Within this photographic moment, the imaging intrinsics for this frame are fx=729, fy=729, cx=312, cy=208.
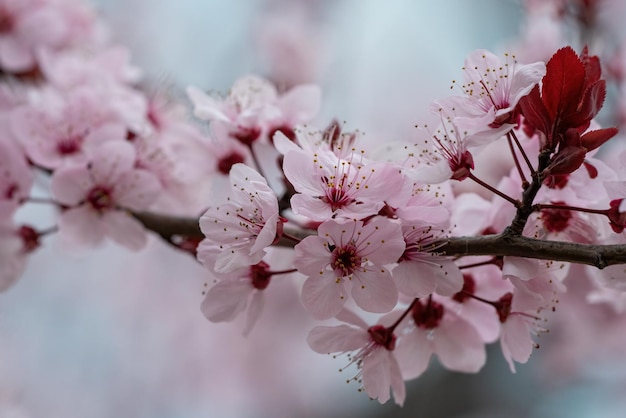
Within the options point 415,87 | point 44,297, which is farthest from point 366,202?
point 415,87

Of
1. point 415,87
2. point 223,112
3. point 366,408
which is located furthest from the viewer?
point 415,87

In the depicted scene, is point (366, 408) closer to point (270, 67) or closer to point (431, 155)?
point (270, 67)

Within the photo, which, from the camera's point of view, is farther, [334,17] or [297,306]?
[334,17]

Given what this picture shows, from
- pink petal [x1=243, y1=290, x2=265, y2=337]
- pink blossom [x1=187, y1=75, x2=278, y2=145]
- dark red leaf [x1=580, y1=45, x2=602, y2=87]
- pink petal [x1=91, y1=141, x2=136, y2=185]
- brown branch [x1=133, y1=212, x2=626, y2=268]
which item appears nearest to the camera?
brown branch [x1=133, y1=212, x2=626, y2=268]

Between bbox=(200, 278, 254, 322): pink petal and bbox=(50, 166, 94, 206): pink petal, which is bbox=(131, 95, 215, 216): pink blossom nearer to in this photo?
bbox=(50, 166, 94, 206): pink petal

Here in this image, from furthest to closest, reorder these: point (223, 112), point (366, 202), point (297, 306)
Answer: point (297, 306) → point (223, 112) → point (366, 202)

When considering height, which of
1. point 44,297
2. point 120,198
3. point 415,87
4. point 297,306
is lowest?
point 44,297

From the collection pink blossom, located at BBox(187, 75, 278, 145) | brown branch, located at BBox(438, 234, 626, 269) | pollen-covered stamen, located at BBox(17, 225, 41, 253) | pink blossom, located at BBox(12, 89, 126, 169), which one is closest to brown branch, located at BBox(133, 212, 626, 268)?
brown branch, located at BBox(438, 234, 626, 269)
